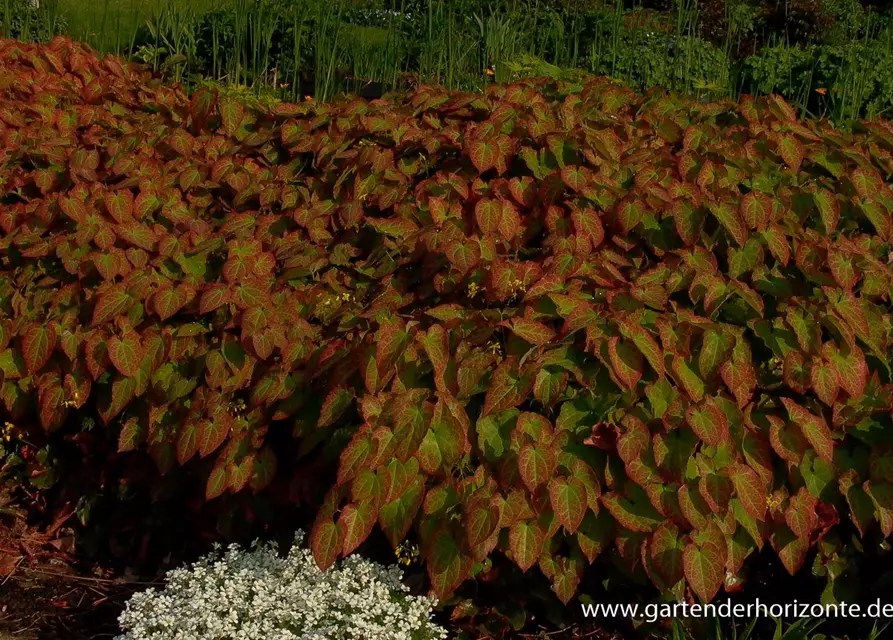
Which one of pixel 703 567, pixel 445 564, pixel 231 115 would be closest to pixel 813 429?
pixel 703 567

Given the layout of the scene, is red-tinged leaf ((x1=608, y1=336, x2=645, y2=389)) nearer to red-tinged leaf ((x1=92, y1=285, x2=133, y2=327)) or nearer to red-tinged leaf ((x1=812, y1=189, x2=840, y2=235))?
red-tinged leaf ((x1=812, y1=189, x2=840, y2=235))

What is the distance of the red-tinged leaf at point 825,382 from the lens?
2250 millimetres

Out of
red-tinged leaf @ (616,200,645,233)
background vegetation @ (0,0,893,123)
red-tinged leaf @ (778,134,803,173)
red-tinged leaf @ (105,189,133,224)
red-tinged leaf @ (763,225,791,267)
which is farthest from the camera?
background vegetation @ (0,0,893,123)

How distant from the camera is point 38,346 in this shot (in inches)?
114

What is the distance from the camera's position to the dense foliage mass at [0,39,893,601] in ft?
7.17

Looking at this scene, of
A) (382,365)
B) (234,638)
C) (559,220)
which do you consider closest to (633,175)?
(559,220)

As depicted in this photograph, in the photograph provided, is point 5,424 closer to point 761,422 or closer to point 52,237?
point 52,237

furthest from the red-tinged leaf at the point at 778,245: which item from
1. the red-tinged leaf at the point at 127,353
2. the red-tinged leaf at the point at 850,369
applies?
the red-tinged leaf at the point at 127,353

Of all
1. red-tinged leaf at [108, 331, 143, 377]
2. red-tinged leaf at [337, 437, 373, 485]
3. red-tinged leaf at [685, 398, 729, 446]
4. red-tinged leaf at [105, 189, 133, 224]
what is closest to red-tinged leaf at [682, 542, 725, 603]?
red-tinged leaf at [685, 398, 729, 446]

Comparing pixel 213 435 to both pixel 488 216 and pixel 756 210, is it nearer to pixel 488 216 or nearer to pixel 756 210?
pixel 488 216

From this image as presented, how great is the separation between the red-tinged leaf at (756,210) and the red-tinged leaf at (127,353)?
1.51 metres

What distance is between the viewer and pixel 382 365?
7.55 ft

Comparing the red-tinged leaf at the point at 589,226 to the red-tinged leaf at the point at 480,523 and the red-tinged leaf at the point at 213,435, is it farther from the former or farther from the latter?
the red-tinged leaf at the point at 213,435

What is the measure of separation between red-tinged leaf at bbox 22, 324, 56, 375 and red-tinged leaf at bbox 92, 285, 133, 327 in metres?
0.17
